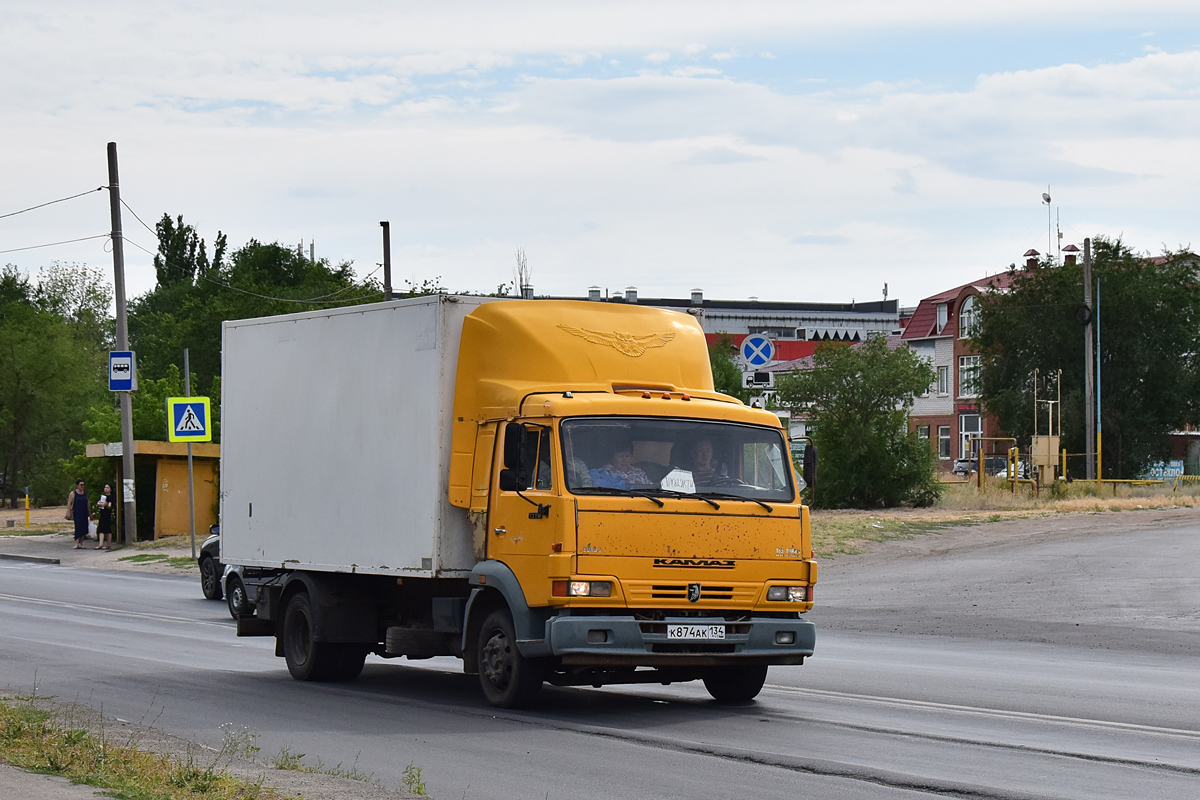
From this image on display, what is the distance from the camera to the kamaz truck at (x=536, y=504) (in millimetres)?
10945

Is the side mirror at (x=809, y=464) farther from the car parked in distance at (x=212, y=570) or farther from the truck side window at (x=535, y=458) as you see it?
the car parked in distance at (x=212, y=570)

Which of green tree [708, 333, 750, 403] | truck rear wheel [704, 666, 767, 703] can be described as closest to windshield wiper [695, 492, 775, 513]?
truck rear wheel [704, 666, 767, 703]

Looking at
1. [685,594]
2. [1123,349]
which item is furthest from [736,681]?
[1123,349]

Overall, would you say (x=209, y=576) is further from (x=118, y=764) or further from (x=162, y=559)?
(x=118, y=764)

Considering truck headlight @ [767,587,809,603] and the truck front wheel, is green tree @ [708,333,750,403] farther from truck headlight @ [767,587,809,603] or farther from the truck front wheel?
truck headlight @ [767,587,809,603]

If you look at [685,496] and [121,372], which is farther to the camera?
[121,372]

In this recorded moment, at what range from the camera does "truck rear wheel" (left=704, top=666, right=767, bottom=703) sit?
1216cm

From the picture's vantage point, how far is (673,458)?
11359mm

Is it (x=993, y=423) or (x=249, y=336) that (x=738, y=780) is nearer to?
(x=249, y=336)

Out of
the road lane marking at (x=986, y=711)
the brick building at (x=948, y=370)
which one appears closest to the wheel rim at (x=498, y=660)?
the road lane marking at (x=986, y=711)

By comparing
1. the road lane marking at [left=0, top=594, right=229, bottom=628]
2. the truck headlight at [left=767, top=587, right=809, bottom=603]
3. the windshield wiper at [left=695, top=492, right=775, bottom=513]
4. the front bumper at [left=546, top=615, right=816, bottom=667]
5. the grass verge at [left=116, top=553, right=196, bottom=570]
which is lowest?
the grass verge at [left=116, top=553, right=196, bottom=570]

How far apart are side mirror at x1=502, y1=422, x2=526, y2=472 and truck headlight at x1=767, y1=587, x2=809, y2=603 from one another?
2.15 meters

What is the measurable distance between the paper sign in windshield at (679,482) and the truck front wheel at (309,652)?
13.1 feet

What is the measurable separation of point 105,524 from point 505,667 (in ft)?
106
